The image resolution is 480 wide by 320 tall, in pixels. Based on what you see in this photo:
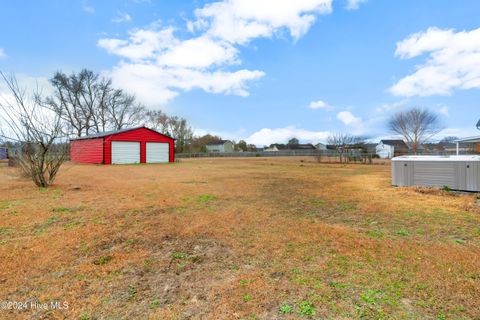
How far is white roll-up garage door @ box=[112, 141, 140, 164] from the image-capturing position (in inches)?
806

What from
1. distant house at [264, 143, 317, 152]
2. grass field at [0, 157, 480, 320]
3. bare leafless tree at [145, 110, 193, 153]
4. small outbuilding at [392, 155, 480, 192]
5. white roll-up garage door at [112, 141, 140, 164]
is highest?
bare leafless tree at [145, 110, 193, 153]

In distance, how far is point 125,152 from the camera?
68.7 ft

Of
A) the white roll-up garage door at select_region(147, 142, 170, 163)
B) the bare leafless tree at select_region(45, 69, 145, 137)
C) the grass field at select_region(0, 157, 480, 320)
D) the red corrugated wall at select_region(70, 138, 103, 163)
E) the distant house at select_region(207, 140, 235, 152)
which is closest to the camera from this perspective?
the grass field at select_region(0, 157, 480, 320)

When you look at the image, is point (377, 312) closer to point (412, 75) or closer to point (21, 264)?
point (21, 264)

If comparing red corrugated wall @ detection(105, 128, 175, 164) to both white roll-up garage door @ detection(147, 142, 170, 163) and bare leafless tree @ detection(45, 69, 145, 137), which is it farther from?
bare leafless tree @ detection(45, 69, 145, 137)

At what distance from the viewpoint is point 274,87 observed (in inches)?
791

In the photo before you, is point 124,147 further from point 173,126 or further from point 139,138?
point 173,126

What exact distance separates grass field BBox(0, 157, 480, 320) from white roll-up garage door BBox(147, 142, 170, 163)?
17.8 meters

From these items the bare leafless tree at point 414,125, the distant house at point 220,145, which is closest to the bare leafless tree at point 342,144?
the bare leafless tree at point 414,125

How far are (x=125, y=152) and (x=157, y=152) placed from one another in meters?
2.87

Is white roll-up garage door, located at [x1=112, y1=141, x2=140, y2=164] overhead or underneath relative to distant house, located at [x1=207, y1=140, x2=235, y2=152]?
underneath

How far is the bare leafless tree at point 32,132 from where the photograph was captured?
23.5 feet

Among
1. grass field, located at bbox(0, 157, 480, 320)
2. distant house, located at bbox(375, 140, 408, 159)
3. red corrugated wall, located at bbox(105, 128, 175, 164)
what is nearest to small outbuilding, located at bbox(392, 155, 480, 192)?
grass field, located at bbox(0, 157, 480, 320)

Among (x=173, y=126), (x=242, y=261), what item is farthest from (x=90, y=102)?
(x=242, y=261)
